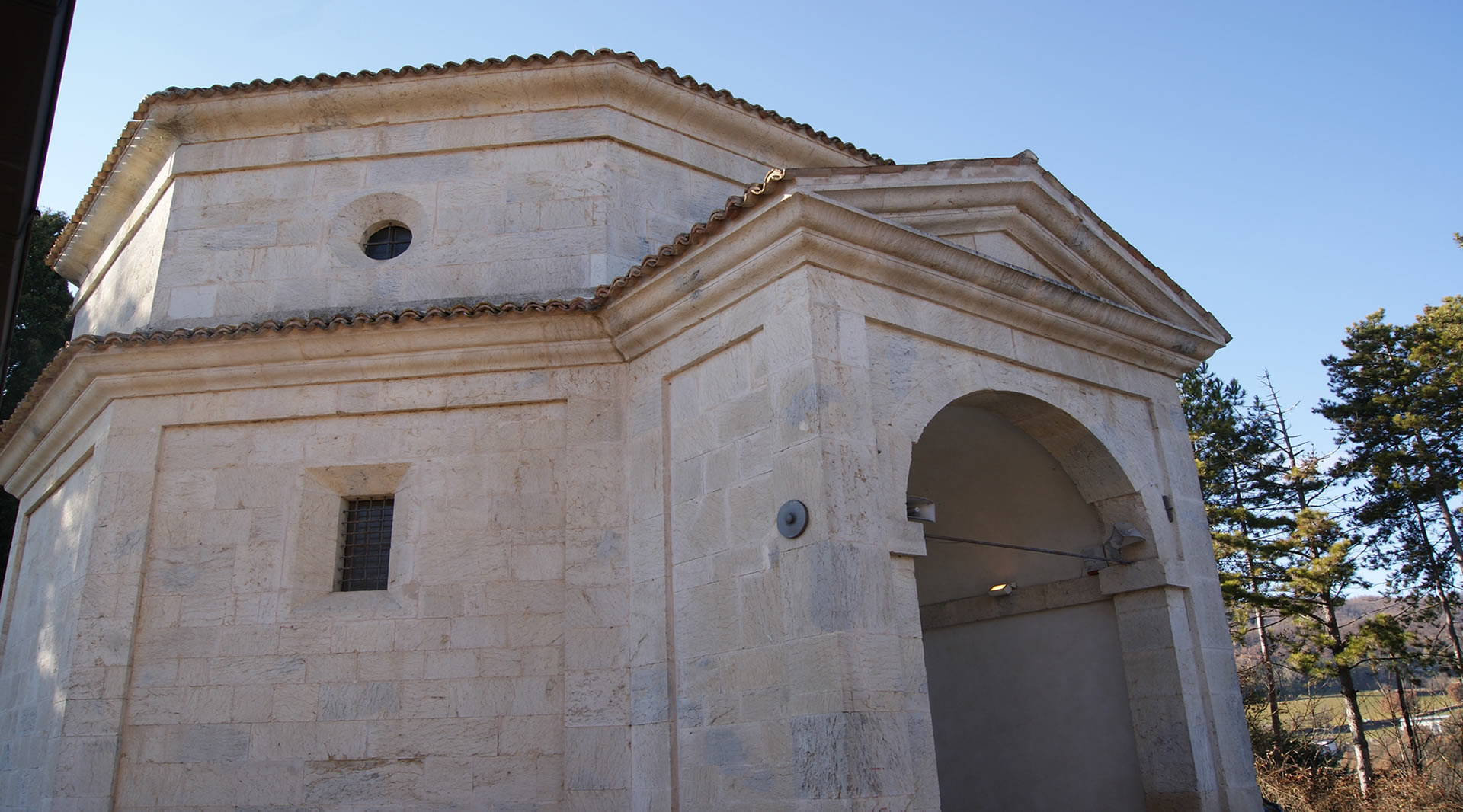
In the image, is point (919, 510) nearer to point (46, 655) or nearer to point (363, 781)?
point (363, 781)

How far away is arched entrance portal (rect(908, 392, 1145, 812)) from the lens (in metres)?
7.34

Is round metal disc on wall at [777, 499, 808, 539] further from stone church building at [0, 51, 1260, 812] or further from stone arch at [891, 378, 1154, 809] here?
stone arch at [891, 378, 1154, 809]

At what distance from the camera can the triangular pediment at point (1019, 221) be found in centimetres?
619

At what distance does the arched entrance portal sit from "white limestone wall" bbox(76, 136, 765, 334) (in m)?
3.17

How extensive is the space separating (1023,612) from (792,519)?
350 centimetres

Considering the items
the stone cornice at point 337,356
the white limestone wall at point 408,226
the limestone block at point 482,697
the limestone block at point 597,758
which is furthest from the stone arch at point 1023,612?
the white limestone wall at point 408,226

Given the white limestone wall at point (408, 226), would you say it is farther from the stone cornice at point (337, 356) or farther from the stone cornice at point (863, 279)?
the stone cornice at point (863, 279)

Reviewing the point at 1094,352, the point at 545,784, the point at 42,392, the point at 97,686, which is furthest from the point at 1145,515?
the point at 42,392

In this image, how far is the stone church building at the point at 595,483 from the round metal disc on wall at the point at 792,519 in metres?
0.03

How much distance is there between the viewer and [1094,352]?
24.6 feet

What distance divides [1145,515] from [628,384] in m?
3.85

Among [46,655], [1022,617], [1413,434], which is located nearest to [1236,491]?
[1413,434]

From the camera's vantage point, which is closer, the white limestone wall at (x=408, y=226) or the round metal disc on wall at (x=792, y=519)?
the round metal disc on wall at (x=792, y=519)

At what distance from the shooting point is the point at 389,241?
8555 mm
